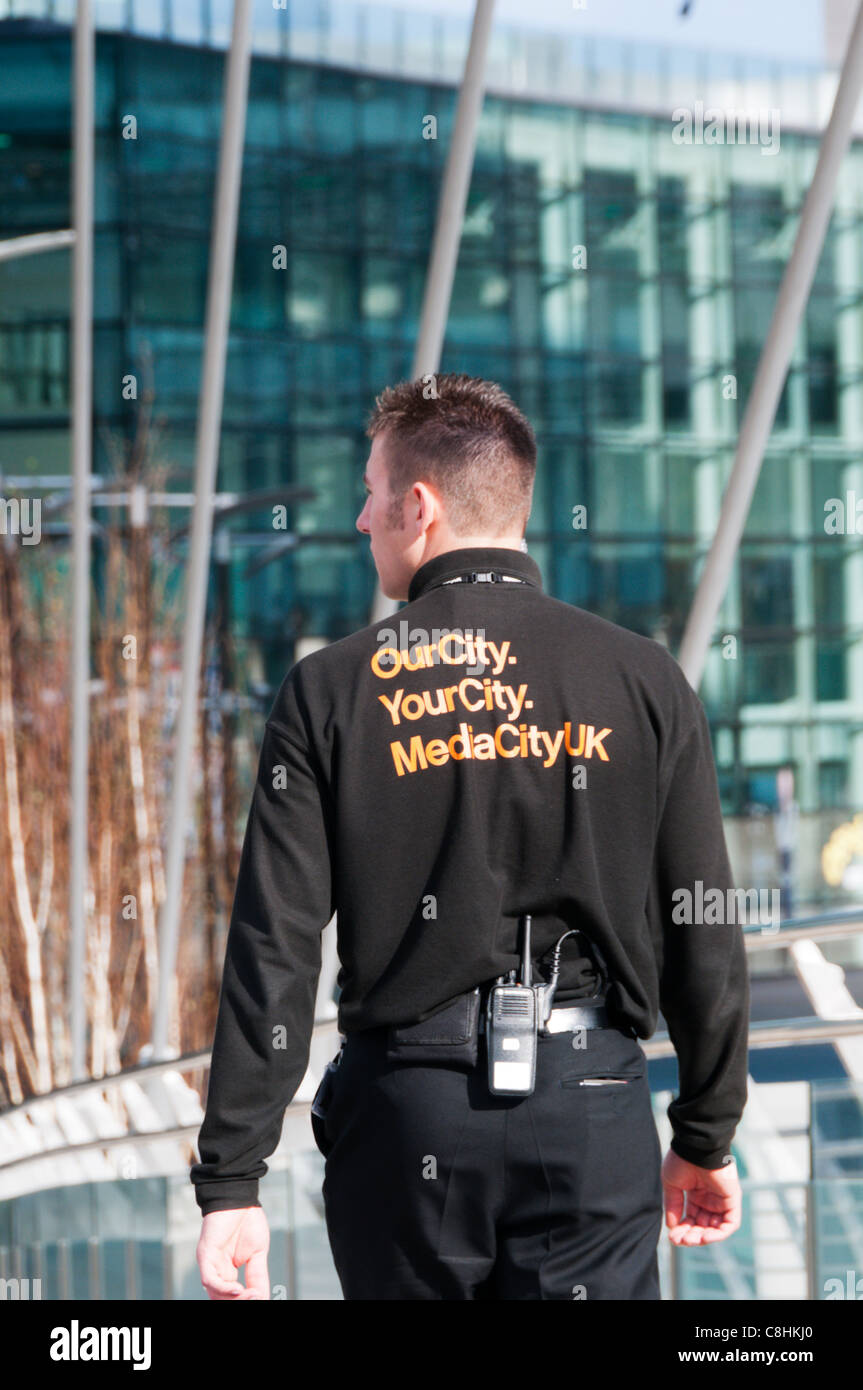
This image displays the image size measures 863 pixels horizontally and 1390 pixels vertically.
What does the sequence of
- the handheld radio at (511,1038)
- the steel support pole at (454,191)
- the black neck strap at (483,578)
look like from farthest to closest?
Result: the steel support pole at (454,191) < the black neck strap at (483,578) < the handheld radio at (511,1038)

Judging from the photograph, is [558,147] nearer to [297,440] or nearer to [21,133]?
[297,440]

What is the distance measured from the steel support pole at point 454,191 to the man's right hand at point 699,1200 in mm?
2119

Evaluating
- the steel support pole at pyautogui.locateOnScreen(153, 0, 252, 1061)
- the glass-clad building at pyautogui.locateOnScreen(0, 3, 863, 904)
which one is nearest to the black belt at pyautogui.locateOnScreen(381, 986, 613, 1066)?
the steel support pole at pyautogui.locateOnScreen(153, 0, 252, 1061)

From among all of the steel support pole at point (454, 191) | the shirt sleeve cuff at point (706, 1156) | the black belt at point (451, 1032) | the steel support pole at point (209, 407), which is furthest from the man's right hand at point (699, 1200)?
the steel support pole at point (209, 407)

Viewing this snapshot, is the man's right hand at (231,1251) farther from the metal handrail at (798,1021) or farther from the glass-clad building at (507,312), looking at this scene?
the glass-clad building at (507,312)

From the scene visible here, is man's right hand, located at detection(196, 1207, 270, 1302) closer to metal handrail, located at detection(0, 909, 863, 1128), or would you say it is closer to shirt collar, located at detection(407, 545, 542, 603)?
shirt collar, located at detection(407, 545, 542, 603)

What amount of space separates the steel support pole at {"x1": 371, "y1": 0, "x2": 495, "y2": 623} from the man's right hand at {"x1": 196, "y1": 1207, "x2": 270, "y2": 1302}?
2247mm

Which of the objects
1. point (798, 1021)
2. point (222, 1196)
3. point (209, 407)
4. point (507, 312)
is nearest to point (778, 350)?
point (798, 1021)

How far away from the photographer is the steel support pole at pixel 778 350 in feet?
9.75

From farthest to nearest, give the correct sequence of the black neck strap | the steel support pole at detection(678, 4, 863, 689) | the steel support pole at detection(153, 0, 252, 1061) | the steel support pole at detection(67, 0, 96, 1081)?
the steel support pole at detection(67, 0, 96, 1081)
the steel support pole at detection(153, 0, 252, 1061)
the steel support pole at detection(678, 4, 863, 689)
the black neck strap

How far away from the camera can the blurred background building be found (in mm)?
13953

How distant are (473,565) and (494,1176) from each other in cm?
58

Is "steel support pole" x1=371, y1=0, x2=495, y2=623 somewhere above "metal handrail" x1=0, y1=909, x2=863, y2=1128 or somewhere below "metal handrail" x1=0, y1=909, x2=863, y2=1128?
above
